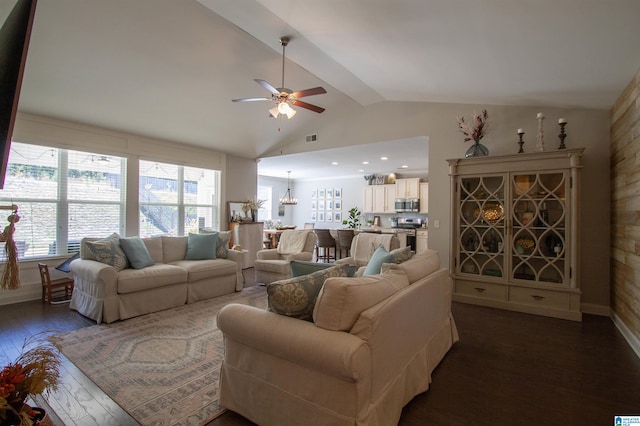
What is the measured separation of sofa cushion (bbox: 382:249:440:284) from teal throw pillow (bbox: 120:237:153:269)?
3243 mm

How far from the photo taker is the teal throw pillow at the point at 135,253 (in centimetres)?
398

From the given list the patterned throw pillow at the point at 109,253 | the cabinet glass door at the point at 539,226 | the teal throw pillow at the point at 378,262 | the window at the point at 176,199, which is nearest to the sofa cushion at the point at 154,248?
the patterned throw pillow at the point at 109,253

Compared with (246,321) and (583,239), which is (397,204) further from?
(246,321)

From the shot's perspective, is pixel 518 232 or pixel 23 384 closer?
pixel 23 384

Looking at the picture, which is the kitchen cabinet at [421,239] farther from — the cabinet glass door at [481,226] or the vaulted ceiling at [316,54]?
the vaulted ceiling at [316,54]

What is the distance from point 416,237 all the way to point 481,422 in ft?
20.8

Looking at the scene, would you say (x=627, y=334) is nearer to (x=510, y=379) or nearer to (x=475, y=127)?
(x=510, y=379)

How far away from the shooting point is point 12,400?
0.94 m

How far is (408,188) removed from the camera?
8.70 meters

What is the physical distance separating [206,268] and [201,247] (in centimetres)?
48

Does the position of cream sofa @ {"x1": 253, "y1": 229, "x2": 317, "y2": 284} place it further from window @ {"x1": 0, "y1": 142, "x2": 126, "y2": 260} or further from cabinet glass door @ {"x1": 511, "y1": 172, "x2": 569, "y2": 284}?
cabinet glass door @ {"x1": 511, "y1": 172, "x2": 569, "y2": 284}

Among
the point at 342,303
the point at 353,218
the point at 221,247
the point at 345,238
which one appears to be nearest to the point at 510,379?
the point at 342,303

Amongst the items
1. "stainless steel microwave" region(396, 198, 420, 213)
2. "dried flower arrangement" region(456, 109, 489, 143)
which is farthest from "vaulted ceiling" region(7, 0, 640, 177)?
"stainless steel microwave" region(396, 198, 420, 213)

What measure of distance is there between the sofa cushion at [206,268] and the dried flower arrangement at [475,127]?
153 inches
